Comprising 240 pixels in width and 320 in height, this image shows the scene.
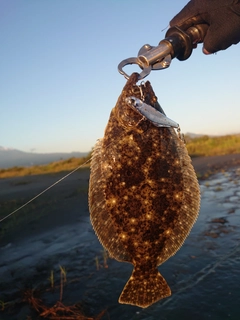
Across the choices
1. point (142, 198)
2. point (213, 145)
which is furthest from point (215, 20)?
point (213, 145)

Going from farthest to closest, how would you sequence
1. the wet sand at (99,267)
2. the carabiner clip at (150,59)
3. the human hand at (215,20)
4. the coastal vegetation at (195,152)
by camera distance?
1. the coastal vegetation at (195,152)
2. the wet sand at (99,267)
3. the human hand at (215,20)
4. the carabiner clip at (150,59)

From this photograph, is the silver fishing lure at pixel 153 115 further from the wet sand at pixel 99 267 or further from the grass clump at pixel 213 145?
the grass clump at pixel 213 145

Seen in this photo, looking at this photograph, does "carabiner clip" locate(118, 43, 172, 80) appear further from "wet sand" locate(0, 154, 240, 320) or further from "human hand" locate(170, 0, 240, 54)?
"wet sand" locate(0, 154, 240, 320)

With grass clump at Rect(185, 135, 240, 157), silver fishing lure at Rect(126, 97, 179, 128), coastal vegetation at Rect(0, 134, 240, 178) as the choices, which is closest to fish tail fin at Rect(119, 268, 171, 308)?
silver fishing lure at Rect(126, 97, 179, 128)

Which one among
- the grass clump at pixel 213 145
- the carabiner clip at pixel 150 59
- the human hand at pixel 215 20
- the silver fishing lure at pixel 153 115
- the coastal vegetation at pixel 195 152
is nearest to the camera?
the silver fishing lure at pixel 153 115

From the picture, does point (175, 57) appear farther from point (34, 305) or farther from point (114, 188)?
point (34, 305)

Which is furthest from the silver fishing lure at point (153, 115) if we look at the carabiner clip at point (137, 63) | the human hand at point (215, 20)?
the human hand at point (215, 20)
